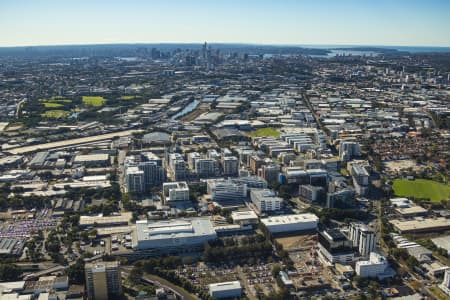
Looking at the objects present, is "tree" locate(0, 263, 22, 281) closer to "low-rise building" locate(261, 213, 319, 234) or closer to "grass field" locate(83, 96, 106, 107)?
"low-rise building" locate(261, 213, 319, 234)

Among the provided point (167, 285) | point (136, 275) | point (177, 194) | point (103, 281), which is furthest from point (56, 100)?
point (103, 281)

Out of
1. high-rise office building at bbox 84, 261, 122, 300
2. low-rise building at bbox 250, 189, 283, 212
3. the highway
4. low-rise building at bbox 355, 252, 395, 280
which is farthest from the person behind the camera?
the highway

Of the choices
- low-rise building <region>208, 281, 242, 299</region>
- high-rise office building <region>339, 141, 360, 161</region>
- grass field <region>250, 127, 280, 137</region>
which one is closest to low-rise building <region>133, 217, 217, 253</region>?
low-rise building <region>208, 281, 242, 299</region>

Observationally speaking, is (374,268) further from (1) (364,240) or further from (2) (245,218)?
(2) (245,218)

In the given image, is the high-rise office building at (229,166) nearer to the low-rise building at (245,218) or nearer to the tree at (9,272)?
the low-rise building at (245,218)

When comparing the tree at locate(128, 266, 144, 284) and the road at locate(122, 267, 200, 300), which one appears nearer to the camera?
the road at locate(122, 267, 200, 300)

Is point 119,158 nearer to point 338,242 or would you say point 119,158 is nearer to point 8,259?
point 8,259
